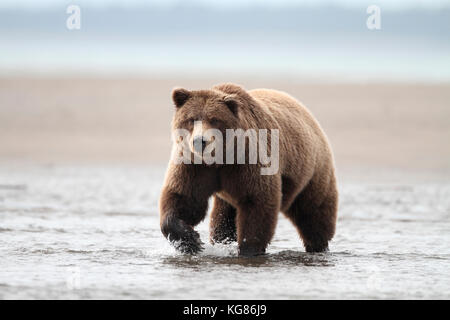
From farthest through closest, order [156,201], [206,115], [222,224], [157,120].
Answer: [157,120] < [156,201] < [222,224] < [206,115]

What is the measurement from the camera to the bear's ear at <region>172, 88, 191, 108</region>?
778 cm

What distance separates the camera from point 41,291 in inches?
266

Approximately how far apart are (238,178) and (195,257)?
87 cm

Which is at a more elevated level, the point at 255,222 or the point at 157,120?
the point at 157,120

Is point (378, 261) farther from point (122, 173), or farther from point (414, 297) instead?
point (122, 173)

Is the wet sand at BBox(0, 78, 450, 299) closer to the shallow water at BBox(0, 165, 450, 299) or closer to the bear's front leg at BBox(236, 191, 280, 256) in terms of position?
the shallow water at BBox(0, 165, 450, 299)

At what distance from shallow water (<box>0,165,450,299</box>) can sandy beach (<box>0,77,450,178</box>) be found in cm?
454

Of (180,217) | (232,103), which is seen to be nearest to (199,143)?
(232,103)

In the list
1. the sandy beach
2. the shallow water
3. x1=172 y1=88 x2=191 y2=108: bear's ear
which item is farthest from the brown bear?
the sandy beach

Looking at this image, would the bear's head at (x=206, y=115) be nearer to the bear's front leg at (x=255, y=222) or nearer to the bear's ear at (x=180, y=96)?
the bear's ear at (x=180, y=96)

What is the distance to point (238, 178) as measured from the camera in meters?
7.92

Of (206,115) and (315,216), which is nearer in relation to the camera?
(206,115)

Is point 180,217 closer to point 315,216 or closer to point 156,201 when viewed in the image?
point 315,216

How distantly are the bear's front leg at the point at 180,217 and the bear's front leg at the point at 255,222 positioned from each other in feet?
1.19
